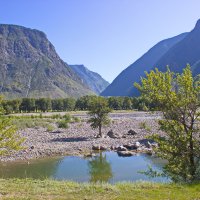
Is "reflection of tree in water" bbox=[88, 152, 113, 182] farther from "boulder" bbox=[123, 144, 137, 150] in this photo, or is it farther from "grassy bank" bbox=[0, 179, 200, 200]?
"grassy bank" bbox=[0, 179, 200, 200]

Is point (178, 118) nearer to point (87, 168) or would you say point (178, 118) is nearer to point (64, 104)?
point (87, 168)

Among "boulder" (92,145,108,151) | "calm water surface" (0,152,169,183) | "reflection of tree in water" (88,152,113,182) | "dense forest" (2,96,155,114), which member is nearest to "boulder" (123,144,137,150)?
"boulder" (92,145,108,151)

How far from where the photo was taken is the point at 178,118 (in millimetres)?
19656

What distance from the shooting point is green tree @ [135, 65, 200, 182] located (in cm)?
1917

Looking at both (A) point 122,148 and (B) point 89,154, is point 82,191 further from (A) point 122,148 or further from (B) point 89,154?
(A) point 122,148

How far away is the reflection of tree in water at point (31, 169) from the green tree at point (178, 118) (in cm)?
1734

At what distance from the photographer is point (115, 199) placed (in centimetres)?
1559

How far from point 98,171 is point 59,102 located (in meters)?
143

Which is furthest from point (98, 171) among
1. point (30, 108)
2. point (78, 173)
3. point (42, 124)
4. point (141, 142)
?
point (30, 108)

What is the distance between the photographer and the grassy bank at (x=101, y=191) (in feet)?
52.3

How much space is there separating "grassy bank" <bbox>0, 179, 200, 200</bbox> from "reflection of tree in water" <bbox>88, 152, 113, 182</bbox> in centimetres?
1508

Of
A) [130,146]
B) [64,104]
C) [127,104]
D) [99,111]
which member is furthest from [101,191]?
[127,104]

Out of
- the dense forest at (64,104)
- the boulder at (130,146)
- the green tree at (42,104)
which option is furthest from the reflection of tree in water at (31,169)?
the green tree at (42,104)

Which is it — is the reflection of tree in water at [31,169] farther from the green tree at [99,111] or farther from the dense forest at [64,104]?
the dense forest at [64,104]
